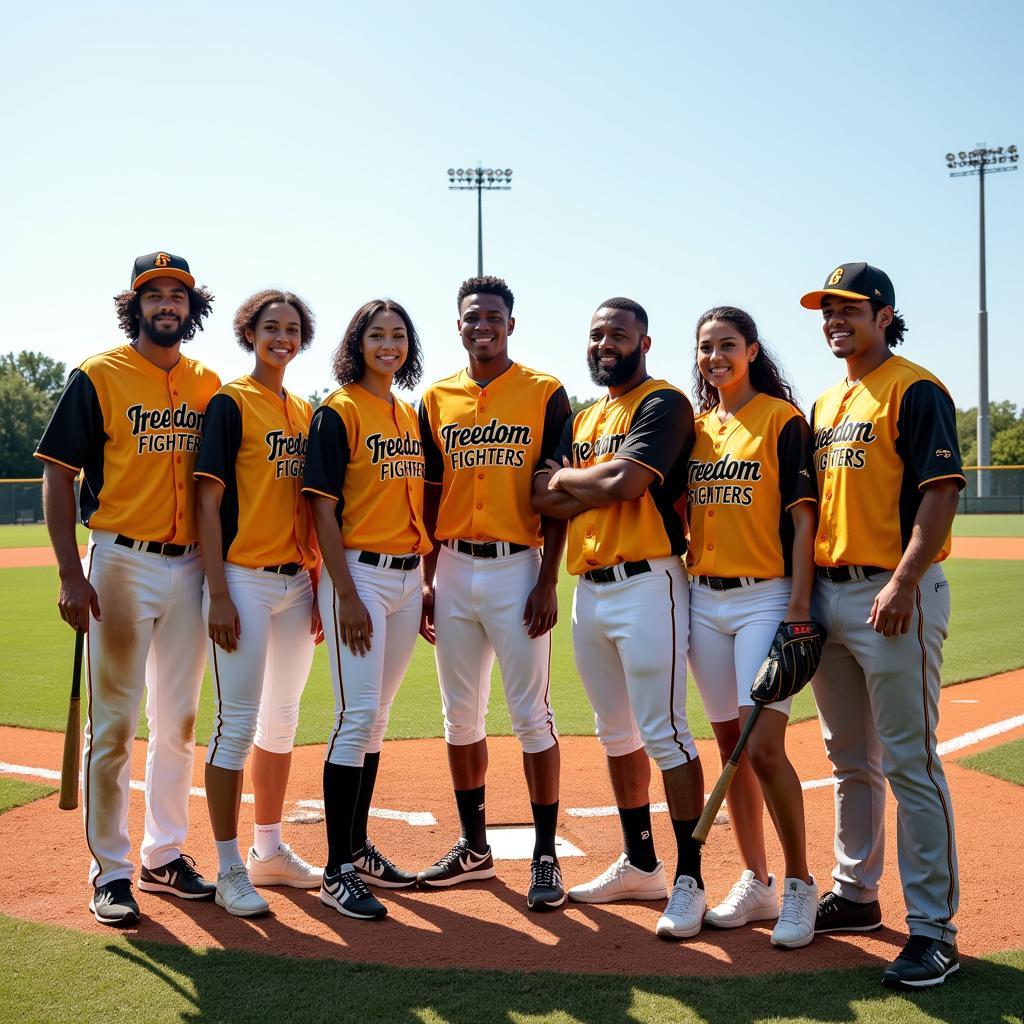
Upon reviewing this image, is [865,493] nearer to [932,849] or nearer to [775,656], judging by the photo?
[775,656]

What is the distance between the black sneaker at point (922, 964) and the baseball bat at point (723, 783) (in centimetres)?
68

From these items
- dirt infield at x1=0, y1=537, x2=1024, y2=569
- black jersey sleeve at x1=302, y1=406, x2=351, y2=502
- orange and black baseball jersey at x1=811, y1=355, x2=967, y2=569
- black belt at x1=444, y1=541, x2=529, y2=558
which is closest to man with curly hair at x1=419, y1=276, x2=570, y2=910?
black belt at x1=444, y1=541, x2=529, y2=558

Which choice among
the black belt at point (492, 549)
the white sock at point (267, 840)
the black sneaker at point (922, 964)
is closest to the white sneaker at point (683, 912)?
the black sneaker at point (922, 964)

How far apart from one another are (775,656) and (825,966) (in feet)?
3.26

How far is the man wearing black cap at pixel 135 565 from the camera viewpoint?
3.96m

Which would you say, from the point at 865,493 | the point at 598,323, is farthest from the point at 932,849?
the point at 598,323

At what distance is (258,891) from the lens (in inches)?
162

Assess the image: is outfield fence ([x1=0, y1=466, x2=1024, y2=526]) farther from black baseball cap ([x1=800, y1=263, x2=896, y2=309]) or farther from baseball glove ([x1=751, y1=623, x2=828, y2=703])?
baseball glove ([x1=751, y1=623, x2=828, y2=703])

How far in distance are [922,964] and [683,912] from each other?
0.80m

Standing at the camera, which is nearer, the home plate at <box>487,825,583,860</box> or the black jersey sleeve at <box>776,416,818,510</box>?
the black jersey sleeve at <box>776,416,818,510</box>

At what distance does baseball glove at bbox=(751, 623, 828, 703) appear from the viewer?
11.2ft

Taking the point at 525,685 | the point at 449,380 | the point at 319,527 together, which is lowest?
the point at 525,685

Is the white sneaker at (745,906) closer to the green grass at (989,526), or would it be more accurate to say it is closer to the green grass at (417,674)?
the green grass at (417,674)

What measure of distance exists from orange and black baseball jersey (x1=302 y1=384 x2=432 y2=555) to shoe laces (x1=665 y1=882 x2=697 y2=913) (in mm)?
1617
